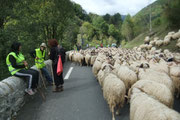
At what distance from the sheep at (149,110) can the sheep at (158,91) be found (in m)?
0.41

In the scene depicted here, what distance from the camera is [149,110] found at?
2.59 meters

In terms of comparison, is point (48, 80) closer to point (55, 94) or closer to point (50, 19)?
point (55, 94)

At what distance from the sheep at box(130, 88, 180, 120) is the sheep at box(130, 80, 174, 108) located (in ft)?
1.34

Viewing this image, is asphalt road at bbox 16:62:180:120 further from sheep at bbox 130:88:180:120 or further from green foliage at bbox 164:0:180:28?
green foliage at bbox 164:0:180:28

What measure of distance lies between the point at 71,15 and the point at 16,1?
32.0 ft

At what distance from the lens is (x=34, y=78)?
4.80 meters

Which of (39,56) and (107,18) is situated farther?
(107,18)

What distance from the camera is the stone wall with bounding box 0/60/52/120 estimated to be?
11.2ft

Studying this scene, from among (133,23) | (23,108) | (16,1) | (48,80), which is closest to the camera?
(23,108)

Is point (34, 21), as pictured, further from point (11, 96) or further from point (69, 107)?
point (69, 107)

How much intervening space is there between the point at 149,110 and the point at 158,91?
3.37ft

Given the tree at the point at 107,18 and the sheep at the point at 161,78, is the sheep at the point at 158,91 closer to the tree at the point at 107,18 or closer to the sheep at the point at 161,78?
the sheep at the point at 161,78

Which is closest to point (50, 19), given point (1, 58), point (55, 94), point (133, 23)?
point (1, 58)

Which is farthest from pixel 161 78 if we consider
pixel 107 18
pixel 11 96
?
pixel 107 18
